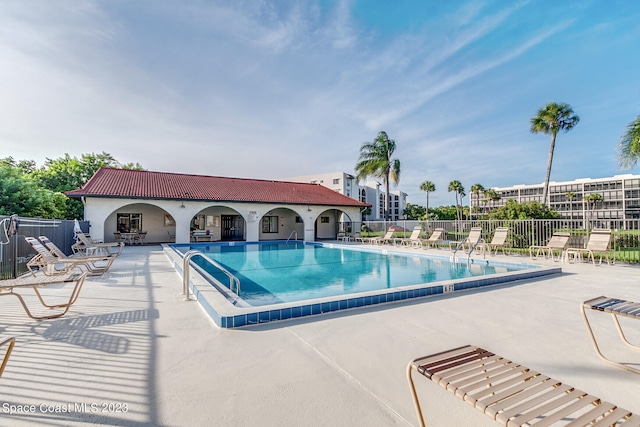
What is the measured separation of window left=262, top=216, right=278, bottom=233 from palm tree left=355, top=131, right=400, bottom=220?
1045cm

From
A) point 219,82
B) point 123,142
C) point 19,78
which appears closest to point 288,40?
point 219,82

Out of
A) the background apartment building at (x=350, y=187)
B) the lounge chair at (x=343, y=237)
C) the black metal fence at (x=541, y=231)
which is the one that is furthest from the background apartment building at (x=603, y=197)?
the black metal fence at (x=541, y=231)

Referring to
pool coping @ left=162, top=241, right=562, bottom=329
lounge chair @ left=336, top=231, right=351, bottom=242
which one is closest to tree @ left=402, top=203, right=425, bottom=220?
lounge chair @ left=336, top=231, right=351, bottom=242

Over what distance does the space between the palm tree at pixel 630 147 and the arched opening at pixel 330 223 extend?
53.9 feet

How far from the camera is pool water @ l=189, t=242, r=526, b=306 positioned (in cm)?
725

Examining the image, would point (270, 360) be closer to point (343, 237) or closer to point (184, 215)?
point (184, 215)

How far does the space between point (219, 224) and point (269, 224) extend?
3.86 meters

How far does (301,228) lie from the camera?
25.3 meters

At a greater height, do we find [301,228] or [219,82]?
[219,82]

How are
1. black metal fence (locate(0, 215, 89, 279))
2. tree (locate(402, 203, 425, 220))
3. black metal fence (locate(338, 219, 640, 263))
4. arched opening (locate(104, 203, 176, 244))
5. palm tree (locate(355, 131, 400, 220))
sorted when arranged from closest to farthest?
black metal fence (locate(0, 215, 89, 279)) → black metal fence (locate(338, 219, 640, 263)) → arched opening (locate(104, 203, 176, 244)) → palm tree (locate(355, 131, 400, 220)) → tree (locate(402, 203, 425, 220))

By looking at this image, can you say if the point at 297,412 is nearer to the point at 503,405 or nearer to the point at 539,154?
the point at 503,405

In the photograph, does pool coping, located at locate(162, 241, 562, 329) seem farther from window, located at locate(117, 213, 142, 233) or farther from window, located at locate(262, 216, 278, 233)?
window, located at locate(262, 216, 278, 233)

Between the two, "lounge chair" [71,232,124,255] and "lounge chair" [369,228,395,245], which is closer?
"lounge chair" [71,232,124,255]

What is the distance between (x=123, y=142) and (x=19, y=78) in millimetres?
10907
